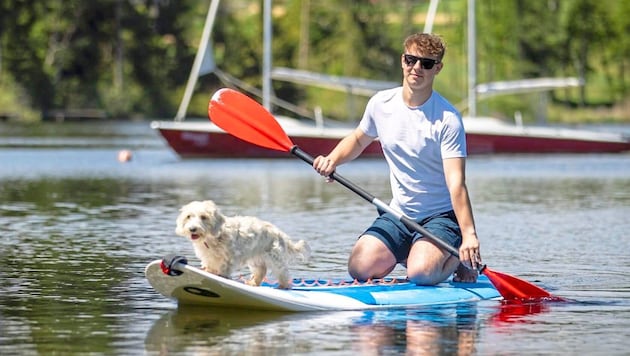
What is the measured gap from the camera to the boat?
3750 centimetres

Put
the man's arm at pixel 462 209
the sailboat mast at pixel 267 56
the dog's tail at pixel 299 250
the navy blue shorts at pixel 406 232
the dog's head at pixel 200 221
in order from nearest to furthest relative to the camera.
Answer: the dog's head at pixel 200 221 < the man's arm at pixel 462 209 < the dog's tail at pixel 299 250 < the navy blue shorts at pixel 406 232 < the sailboat mast at pixel 267 56

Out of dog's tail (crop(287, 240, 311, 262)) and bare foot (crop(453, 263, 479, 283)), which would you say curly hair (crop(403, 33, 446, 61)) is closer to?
dog's tail (crop(287, 240, 311, 262))

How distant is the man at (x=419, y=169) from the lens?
10.9 metres

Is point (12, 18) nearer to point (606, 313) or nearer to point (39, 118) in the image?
point (39, 118)

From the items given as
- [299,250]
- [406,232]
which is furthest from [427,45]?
[299,250]

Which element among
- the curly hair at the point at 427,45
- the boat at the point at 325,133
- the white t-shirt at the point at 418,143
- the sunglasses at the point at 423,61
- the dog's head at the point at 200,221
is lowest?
the boat at the point at 325,133

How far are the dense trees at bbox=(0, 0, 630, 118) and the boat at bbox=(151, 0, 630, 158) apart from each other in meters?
37.2

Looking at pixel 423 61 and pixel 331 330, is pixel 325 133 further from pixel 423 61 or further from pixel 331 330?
pixel 331 330

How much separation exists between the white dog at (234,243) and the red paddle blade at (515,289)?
1.47 metres

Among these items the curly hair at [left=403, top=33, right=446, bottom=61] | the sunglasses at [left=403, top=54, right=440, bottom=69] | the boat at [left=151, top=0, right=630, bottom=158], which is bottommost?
the boat at [left=151, top=0, right=630, bottom=158]

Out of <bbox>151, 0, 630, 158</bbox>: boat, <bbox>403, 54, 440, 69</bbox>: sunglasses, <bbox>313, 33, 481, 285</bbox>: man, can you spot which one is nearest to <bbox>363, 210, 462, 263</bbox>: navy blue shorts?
<bbox>313, 33, 481, 285</bbox>: man

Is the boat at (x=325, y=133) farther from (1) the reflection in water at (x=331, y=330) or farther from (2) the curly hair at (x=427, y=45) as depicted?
(1) the reflection in water at (x=331, y=330)

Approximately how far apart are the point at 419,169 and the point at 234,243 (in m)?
1.55

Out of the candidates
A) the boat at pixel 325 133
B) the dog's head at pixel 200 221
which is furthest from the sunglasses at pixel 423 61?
the boat at pixel 325 133
